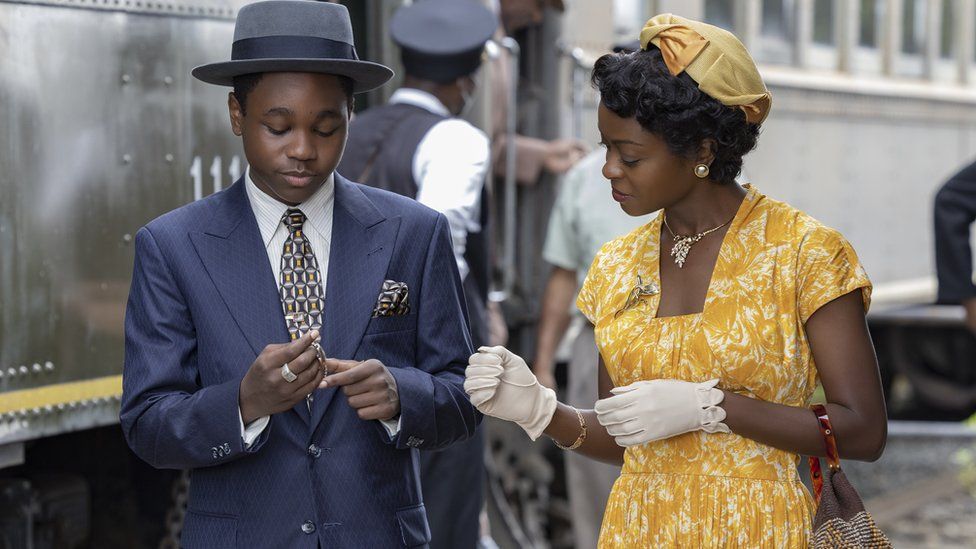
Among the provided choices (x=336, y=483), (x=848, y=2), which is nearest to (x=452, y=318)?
(x=336, y=483)

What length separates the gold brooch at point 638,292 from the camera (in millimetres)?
2373

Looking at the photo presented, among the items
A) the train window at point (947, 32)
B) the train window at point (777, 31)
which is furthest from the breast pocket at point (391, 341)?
the train window at point (947, 32)

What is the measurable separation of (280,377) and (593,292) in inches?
26.9

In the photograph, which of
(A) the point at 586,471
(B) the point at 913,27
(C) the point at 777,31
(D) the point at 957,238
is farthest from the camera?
(B) the point at 913,27

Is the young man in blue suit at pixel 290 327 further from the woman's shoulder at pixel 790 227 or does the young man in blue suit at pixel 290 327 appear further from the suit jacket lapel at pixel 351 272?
the woman's shoulder at pixel 790 227

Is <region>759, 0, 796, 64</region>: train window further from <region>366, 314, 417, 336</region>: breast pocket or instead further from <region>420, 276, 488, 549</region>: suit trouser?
<region>366, 314, 417, 336</region>: breast pocket

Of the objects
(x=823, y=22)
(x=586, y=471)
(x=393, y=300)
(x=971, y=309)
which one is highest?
(x=393, y=300)

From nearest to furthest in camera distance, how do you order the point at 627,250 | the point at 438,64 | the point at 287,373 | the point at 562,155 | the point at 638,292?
1. the point at 287,373
2. the point at 638,292
3. the point at 627,250
4. the point at 438,64
5. the point at 562,155

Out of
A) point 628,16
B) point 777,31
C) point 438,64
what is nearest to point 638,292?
point 438,64

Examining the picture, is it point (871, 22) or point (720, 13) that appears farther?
point (871, 22)

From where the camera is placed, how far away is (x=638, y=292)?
238cm

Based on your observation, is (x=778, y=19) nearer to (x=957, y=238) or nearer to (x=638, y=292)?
(x=957, y=238)

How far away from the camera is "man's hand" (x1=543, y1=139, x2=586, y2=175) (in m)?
5.13

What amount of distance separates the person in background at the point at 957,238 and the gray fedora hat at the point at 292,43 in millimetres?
2626
